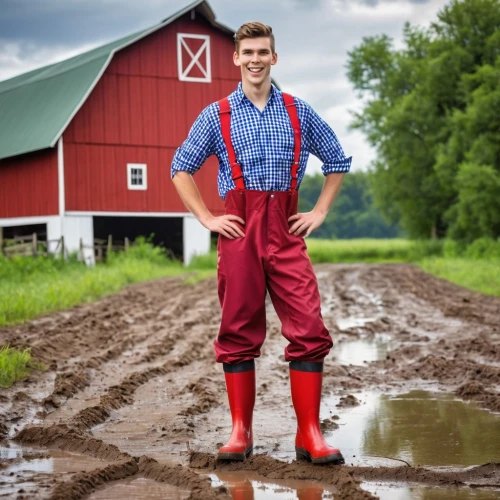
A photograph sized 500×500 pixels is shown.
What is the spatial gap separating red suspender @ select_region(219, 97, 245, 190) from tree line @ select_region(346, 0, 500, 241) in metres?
23.7

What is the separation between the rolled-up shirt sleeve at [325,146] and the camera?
4.54 metres

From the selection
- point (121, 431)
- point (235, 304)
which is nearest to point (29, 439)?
point (121, 431)

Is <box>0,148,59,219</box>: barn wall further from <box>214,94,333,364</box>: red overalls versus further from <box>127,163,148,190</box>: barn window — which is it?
<box>214,94,333,364</box>: red overalls

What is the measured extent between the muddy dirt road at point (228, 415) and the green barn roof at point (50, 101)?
43.2ft

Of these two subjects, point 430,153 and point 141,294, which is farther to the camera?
point 430,153

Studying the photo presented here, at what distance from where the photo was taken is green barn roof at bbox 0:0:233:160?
23.3 meters

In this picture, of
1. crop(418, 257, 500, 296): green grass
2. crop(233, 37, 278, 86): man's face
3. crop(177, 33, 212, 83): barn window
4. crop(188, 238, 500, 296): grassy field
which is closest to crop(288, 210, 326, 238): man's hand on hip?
crop(233, 37, 278, 86): man's face

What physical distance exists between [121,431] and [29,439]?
528mm

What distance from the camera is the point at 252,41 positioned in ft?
14.5

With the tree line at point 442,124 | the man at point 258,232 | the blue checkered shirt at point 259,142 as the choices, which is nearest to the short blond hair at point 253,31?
the man at point 258,232

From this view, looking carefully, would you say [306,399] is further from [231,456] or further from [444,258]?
[444,258]

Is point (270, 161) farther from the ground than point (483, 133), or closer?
closer

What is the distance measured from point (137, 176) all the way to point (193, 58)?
369 centimetres

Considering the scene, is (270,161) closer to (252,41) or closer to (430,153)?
(252,41)
